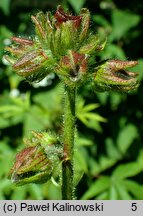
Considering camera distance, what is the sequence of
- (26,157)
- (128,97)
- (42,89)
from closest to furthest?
(26,157) → (42,89) → (128,97)

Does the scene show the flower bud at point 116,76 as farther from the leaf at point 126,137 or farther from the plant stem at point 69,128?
the leaf at point 126,137

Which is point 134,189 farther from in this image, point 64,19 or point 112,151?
point 64,19

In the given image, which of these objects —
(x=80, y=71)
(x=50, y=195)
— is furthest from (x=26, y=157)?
(x=50, y=195)

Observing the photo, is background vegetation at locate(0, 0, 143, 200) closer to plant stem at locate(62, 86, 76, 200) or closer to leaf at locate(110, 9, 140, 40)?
leaf at locate(110, 9, 140, 40)

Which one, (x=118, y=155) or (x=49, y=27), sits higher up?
(x=118, y=155)

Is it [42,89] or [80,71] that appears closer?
[80,71]

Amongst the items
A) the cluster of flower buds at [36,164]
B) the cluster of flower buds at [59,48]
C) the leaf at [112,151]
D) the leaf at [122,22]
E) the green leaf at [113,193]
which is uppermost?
the leaf at [122,22]

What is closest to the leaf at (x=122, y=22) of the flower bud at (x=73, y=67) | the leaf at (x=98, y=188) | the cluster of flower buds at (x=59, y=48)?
the leaf at (x=98, y=188)

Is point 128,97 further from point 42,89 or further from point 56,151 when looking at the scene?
point 56,151

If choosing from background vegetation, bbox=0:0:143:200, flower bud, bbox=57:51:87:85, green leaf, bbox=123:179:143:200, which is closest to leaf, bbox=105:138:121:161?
background vegetation, bbox=0:0:143:200
